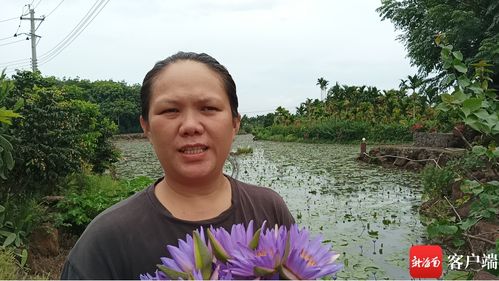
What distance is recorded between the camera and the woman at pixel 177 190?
957mm

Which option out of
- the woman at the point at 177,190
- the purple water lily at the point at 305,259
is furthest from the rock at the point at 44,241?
the purple water lily at the point at 305,259

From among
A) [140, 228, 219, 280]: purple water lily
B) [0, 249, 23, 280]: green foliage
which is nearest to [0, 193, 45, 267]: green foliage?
[0, 249, 23, 280]: green foliage

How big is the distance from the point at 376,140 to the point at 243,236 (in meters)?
22.7

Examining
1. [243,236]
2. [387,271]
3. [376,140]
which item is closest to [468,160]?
[387,271]

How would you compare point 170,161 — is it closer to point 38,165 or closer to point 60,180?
point 38,165

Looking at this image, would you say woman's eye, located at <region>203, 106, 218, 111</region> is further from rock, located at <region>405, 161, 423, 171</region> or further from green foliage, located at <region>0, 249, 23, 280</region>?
rock, located at <region>405, 161, 423, 171</region>

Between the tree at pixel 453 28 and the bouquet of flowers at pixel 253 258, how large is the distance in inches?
454

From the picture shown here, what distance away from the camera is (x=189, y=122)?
97cm

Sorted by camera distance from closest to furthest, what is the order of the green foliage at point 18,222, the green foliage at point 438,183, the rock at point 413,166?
the green foliage at point 18,222 → the green foliage at point 438,183 → the rock at point 413,166

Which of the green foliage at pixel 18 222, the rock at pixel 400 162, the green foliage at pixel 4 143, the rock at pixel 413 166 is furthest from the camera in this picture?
the rock at pixel 400 162

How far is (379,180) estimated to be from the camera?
10.1 meters

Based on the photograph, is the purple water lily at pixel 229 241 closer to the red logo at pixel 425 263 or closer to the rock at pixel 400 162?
the red logo at pixel 425 263

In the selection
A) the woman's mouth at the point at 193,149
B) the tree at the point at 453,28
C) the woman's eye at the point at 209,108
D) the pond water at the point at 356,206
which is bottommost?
the pond water at the point at 356,206

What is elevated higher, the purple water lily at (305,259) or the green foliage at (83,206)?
the purple water lily at (305,259)
